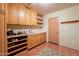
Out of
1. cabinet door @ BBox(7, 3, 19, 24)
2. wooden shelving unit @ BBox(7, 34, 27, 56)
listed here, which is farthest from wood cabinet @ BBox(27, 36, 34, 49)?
cabinet door @ BBox(7, 3, 19, 24)

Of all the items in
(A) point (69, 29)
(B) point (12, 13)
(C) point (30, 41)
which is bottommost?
(C) point (30, 41)

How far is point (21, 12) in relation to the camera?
10.5ft

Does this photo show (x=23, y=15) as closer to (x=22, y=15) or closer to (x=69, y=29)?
(x=22, y=15)

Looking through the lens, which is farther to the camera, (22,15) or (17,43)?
(22,15)

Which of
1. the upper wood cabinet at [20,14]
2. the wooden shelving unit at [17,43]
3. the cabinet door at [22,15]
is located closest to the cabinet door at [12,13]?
Result: the upper wood cabinet at [20,14]

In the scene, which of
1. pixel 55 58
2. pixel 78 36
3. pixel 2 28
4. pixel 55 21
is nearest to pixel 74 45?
pixel 78 36

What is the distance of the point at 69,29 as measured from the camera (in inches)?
150

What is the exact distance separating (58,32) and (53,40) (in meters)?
0.59

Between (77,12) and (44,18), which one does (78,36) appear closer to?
(77,12)

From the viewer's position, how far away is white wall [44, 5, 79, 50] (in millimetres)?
3510

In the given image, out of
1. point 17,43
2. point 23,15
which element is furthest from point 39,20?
point 17,43

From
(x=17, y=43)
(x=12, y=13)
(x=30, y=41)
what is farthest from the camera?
(x=30, y=41)

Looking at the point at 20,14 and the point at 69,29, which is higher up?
the point at 20,14

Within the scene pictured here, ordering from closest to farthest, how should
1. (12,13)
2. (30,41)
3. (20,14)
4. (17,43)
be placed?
(12,13), (17,43), (20,14), (30,41)
